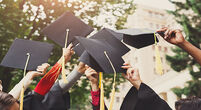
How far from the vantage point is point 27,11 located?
23.0 ft

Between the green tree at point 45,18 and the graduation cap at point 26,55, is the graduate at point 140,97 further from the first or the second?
the green tree at point 45,18

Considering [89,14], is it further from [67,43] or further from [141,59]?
[141,59]

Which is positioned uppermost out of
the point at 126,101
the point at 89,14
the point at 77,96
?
the point at 126,101

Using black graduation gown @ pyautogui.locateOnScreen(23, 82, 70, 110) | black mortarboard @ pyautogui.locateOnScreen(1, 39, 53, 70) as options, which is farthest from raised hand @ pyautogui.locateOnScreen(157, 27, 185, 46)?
black mortarboard @ pyautogui.locateOnScreen(1, 39, 53, 70)

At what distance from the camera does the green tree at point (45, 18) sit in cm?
603

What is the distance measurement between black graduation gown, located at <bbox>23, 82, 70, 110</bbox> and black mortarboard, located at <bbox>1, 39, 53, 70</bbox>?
35 cm

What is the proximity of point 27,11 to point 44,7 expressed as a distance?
0.64 metres

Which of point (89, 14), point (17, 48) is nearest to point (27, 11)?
point (89, 14)

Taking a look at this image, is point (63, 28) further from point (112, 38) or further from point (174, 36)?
point (174, 36)

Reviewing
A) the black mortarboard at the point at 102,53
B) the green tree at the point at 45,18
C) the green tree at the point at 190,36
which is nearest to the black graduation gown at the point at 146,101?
the black mortarboard at the point at 102,53

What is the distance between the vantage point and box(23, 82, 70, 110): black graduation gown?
2049 millimetres

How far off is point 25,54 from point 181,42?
1.66 m

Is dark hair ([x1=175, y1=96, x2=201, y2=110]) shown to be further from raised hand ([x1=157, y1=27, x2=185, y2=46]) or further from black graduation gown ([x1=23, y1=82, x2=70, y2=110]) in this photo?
black graduation gown ([x1=23, y1=82, x2=70, y2=110])

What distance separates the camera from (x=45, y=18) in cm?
692
